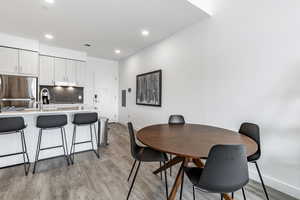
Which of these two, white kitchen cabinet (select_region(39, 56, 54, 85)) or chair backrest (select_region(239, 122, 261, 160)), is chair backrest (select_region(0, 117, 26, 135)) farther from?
chair backrest (select_region(239, 122, 261, 160))

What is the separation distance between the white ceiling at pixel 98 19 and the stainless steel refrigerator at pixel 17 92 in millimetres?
1242

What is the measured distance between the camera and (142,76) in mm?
4922

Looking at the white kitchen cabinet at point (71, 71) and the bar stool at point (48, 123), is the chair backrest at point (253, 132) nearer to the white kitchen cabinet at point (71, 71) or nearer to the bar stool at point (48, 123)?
the bar stool at point (48, 123)

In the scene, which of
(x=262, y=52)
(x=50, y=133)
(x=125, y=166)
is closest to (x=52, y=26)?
(x=50, y=133)

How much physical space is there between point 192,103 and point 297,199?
2054mm

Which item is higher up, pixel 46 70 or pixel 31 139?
pixel 46 70

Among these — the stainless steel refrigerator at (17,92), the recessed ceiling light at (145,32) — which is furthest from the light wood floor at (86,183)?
the recessed ceiling light at (145,32)

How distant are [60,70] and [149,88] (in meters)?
3.19

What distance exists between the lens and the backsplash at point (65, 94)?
493 centimetres

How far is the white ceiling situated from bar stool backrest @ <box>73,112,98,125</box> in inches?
80.5

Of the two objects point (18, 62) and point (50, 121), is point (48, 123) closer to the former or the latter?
point (50, 121)

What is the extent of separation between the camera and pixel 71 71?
5141mm

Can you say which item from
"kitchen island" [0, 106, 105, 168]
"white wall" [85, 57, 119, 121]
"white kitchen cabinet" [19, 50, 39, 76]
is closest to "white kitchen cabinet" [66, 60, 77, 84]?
"white wall" [85, 57, 119, 121]

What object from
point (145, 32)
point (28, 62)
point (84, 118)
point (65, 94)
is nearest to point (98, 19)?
point (145, 32)
